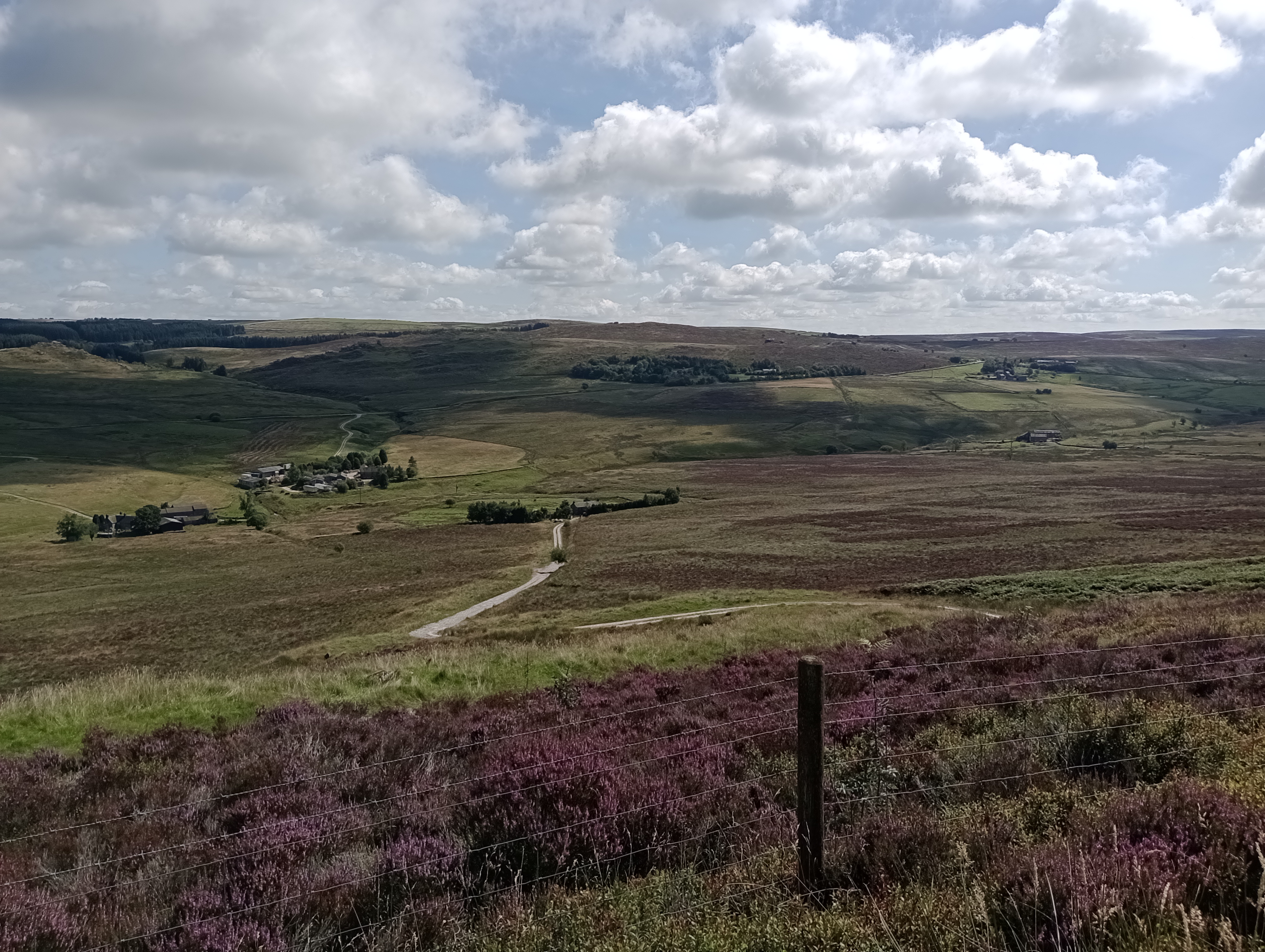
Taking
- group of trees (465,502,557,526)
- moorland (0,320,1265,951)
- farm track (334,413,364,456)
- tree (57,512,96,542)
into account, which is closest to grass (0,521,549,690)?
moorland (0,320,1265,951)

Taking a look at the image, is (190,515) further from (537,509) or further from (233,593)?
(233,593)

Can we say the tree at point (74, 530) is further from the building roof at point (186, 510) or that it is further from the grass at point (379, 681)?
the grass at point (379, 681)

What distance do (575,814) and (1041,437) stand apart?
190296mm

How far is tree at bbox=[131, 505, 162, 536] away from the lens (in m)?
111

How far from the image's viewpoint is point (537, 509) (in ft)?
370

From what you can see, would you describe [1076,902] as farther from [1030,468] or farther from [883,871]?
[1030,468]

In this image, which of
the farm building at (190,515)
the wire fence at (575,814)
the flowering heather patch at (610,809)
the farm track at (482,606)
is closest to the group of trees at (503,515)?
the farm track at (482,606)

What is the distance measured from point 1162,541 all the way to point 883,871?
7086 centimetres

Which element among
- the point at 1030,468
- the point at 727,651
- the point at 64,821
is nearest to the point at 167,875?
the point at 64,821

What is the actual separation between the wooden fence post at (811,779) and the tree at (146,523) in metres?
126

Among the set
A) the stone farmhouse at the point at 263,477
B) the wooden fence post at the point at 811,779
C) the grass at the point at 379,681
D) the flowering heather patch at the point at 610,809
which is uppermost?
the wooden fence post at the point at 811,779

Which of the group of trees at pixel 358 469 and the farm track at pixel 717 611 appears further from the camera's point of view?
the group of trees at pixel 358 469

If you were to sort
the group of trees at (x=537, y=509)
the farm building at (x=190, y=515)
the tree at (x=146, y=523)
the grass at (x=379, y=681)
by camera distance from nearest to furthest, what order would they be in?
the grass at (x=379, y=681)
the group of trees at (x=537, y=509)
the tree at (x=146, y=523)
the farm building at (x=190, y=515)

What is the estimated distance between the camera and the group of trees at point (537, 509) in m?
109
